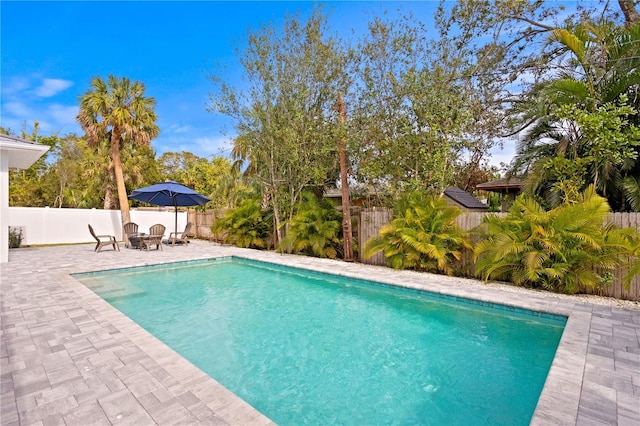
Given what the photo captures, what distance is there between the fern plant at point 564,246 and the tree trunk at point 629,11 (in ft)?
22.5

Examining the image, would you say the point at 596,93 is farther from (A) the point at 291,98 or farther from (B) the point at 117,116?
(B) the point at 117,116

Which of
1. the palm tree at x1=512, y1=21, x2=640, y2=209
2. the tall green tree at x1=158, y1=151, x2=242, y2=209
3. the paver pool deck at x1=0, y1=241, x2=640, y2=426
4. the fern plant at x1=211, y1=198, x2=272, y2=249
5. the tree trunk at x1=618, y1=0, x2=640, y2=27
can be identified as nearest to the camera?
the paver pool deck at x1=0, y1=241, x2=640, y2=426

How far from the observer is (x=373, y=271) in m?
8.38

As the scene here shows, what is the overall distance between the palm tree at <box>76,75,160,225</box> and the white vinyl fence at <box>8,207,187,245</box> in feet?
4.22

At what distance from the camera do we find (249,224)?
13281mm

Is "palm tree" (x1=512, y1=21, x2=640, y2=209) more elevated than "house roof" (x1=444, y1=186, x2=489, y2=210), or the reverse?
"palm tree" (x1=512, y1=21, x2=640, y2=209)

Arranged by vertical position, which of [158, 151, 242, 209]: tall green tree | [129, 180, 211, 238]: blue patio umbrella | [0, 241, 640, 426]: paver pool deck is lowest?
[0, 241, 640, 426]: paver pool deck

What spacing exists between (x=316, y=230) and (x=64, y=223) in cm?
1231

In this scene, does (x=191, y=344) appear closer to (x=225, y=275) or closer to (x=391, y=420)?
(x=391, y=420)

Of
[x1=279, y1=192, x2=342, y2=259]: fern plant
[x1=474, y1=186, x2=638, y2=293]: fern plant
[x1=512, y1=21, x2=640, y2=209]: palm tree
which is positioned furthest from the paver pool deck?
[x1=279, y1=192, x2=342, y2=259]: fern plant

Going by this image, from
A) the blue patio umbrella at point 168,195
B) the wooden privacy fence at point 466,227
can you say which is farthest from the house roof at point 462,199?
the blue patio umbrella at point 168,195

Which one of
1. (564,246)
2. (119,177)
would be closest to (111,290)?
(564,246)

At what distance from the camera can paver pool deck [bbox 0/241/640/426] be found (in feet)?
7.86

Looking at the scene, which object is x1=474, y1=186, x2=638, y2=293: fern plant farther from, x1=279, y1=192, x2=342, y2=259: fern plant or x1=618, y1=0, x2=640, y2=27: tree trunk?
x1=618, y1=0, x2=640, y2=27: tree trunk
